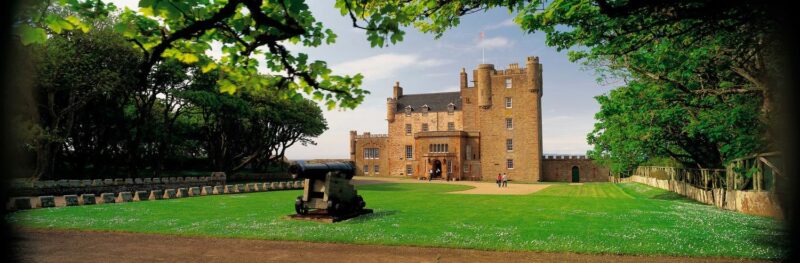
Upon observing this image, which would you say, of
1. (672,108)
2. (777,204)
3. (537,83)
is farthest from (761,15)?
(537,83)

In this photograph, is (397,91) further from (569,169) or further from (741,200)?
(741,200)

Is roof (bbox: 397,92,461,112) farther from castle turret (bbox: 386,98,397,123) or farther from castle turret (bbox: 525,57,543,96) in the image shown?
castle turret (bbox: 525,57,543,96)

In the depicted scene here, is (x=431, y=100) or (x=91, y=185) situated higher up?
(x=431, y=100)


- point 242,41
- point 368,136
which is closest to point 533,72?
point 368,136

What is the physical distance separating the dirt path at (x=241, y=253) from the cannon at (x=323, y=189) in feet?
12.7

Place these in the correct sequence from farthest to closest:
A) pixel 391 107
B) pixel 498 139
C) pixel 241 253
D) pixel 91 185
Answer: pixel 391 107 < pixel 498 139 < pixel 91 185 < pixel 241 253

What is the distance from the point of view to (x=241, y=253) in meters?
9.06

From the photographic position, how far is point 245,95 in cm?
4006

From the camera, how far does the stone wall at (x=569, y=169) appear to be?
200ft

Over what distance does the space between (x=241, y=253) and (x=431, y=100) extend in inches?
2468

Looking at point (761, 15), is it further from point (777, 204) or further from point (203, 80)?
point (203, 80)

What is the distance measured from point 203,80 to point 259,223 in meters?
27.3

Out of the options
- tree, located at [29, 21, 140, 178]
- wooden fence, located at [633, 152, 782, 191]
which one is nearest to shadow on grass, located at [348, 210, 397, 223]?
wooden fence, located at [633, 152, 782, 191]

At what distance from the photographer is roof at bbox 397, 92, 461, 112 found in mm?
68562
